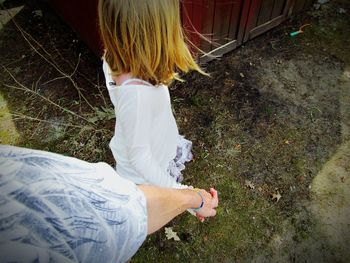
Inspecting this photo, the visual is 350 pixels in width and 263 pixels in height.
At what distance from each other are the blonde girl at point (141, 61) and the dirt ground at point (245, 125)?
1410 millimetres

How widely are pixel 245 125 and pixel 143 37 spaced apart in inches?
91.8

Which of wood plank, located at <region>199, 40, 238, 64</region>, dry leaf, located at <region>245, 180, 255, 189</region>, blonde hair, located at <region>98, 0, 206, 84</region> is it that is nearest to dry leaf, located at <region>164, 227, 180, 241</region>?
dry leaf, located at <region>245, 180, 255, 189</region>

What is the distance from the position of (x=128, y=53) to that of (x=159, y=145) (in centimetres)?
75

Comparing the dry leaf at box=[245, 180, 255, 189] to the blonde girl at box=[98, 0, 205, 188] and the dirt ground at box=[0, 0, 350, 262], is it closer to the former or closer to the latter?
the dirt ground at box=[0, 0, 350, 262]

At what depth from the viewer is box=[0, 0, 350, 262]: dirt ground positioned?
289cm

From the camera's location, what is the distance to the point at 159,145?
6.93 feet

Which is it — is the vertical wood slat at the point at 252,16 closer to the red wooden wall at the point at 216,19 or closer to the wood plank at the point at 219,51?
the red wooden wall at the point at 216,19

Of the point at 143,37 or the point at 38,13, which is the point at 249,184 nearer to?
the point at 143,37

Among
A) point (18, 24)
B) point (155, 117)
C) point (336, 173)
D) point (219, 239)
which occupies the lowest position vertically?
point (219, 239)

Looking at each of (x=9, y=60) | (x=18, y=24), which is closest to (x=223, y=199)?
(x=9, y=60)

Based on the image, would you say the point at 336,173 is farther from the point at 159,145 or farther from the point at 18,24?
the point at 18,24

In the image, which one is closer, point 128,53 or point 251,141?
point 128,53

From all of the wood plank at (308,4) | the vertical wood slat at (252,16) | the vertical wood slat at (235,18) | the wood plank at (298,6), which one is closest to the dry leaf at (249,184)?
the vertical wood slat at (235,18)

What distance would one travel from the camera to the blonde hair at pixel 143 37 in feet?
4.63
